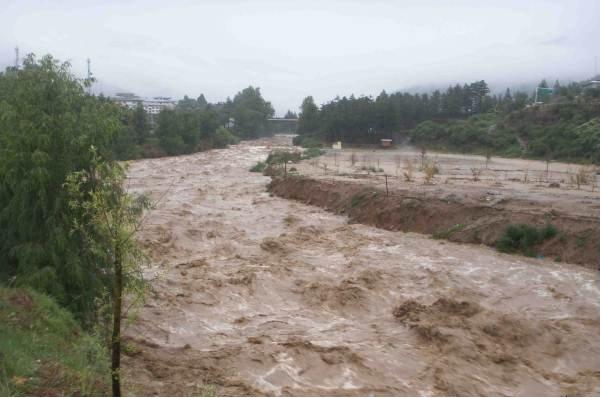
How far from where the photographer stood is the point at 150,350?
28.0 ft

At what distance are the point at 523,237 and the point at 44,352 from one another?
44.9ft

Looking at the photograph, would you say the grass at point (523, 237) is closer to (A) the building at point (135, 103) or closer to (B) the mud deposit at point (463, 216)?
(B) the mud deposit at point (463, 216)

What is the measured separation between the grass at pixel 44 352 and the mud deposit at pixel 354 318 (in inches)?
30.7

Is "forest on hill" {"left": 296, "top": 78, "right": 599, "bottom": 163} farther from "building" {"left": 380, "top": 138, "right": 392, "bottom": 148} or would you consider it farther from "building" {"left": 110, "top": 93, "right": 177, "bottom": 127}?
"building" {"left": 110, "top": 93, "right": 177, "bottom": 127}

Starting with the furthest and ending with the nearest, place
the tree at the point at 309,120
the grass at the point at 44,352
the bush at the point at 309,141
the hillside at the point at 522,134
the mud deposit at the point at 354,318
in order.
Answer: the tree at the point at 309,120
the bush at the point at 309,141
the hillside at the point at 522,134
the mud deposit at the point at 354,318
the grass at the point at 44,352

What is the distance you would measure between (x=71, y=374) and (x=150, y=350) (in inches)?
116

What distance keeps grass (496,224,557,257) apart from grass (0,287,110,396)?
12513mm

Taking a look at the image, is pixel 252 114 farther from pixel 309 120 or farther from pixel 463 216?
pixel 463 216

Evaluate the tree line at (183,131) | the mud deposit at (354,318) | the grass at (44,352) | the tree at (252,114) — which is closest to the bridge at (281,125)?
the tree at (252,114)

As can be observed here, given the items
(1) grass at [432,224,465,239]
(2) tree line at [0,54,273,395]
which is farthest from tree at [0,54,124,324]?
(1) grass at [432,224,465,239]

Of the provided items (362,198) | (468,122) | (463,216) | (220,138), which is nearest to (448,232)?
(463,216)

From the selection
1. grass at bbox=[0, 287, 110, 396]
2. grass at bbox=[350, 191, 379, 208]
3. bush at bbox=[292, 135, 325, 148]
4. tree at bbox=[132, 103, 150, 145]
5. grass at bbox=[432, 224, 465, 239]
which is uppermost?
tree at bbox=[132, 103, 150, 145]

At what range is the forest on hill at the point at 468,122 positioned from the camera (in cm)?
5225

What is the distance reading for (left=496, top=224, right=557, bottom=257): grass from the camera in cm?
1558
